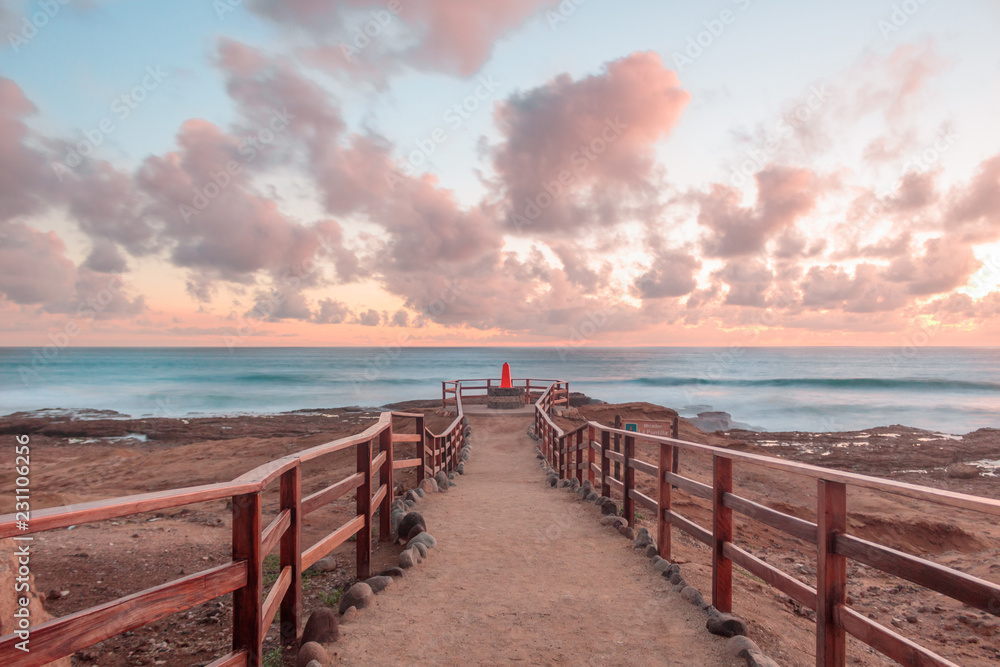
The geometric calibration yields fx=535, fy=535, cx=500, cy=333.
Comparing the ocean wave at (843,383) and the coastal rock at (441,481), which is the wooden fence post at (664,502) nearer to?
the coastal rock at (441,481)

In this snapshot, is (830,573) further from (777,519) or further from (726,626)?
(726,626)

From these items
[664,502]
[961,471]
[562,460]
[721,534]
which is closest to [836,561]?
[721,534]

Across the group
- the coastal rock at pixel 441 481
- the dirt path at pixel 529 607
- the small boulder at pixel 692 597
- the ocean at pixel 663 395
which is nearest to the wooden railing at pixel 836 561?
the small boulder at pixel 692 597

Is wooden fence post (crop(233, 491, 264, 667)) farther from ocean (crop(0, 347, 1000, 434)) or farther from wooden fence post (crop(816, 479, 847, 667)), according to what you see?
ocean (crop(0, 347, 1000, 434))

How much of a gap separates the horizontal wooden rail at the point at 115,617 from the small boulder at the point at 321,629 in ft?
3.67

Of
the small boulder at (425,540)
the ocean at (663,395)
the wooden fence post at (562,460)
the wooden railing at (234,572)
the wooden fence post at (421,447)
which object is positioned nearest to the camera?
the wooden railing at (234,572)

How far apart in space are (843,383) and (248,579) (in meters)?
71.6

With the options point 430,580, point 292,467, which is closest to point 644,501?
point 430,580

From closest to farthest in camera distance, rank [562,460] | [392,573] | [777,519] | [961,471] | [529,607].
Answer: [777,519] < [529,607] < [392,573] < [562,460] < [961,471]

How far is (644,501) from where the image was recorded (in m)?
5.57

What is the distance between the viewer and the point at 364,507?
15.6 ft

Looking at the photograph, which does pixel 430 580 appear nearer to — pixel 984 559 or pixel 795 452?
pixel 984 559

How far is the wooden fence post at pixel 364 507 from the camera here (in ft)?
15.2

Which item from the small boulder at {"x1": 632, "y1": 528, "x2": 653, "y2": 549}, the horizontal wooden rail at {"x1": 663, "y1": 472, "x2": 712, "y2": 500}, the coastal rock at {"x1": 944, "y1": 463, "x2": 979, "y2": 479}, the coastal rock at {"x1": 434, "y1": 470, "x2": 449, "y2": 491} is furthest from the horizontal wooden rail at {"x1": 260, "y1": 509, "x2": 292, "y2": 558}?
the coastal rock at {"x1": 944, "y1": 463, "x2": 979, "y2": 479}
